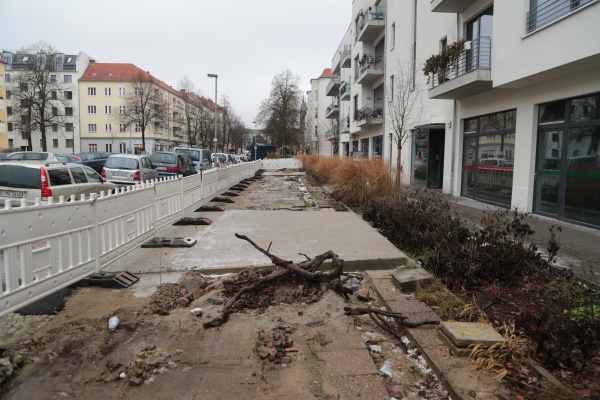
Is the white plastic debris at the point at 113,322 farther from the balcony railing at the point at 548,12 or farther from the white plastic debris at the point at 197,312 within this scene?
the balcony railing at the point at 548,12

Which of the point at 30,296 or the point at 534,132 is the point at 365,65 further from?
the point at 30,296

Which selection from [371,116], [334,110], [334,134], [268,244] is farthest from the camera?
[334,134]

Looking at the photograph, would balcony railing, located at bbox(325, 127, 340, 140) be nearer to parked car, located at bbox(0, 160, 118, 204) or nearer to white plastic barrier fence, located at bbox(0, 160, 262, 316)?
parked car, located at bbox(0, 160, 118, 204)

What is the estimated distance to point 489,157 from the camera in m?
14.0

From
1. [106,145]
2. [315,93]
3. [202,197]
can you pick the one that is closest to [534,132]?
[202,197]

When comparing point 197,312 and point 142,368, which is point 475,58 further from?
point 142,368

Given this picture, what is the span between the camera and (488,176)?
46.0ft

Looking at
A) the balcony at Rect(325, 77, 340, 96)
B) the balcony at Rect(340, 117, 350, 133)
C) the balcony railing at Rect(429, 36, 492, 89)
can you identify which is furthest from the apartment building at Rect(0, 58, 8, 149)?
the balcony railing at Rect(429, 36, 492, 89)

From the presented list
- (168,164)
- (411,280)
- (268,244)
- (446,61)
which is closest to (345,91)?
(168,164)

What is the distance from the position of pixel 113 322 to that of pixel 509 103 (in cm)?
1224

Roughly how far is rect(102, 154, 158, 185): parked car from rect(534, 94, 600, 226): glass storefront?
13103 millimetres

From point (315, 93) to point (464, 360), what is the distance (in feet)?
308

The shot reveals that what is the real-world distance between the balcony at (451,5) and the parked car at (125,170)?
1213cm

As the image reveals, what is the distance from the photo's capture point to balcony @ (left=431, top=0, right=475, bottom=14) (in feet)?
46.9
